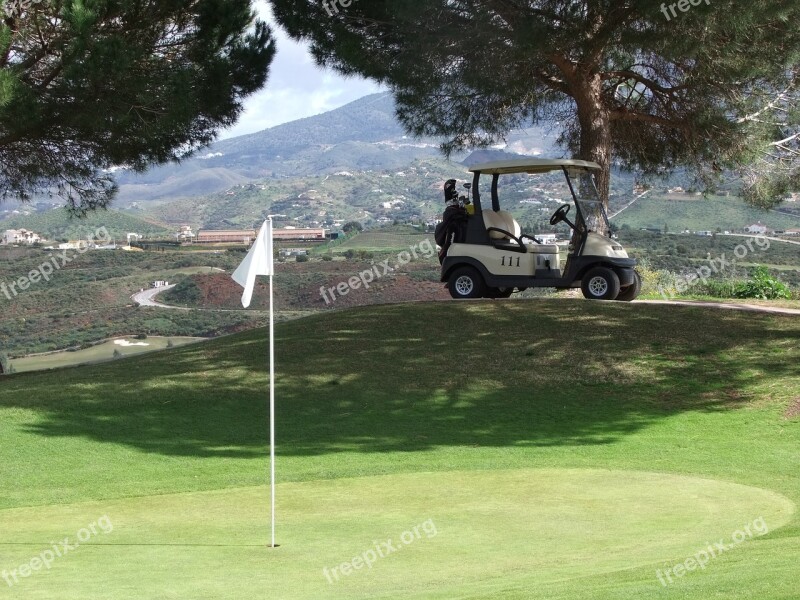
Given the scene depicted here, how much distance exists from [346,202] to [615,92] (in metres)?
60.1

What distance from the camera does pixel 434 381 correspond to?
14344mm

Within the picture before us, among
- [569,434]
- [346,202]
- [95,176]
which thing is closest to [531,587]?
[569,434]

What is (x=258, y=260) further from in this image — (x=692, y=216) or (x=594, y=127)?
(x=692, y=216)

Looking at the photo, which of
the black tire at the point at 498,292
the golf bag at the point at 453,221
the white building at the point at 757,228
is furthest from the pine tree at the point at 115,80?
the white building at the point at 757,228

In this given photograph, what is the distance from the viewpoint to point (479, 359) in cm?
1510

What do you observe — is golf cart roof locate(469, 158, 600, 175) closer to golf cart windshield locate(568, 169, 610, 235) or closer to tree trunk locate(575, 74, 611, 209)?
golf cart windshield locate(568, 169, 610, 235)

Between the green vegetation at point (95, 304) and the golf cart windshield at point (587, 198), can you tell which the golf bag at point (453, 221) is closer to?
the golf cart windshield at point (587, 198)

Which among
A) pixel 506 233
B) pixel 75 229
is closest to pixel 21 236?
pixel 75 229

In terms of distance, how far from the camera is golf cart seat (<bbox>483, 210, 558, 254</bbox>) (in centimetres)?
1694

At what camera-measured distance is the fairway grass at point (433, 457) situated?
6.22 m

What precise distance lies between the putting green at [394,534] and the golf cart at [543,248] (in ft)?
23.9

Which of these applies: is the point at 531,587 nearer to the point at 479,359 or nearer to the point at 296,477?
the point at 296,477

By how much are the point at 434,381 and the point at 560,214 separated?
3915 mm

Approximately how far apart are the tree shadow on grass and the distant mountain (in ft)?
259
